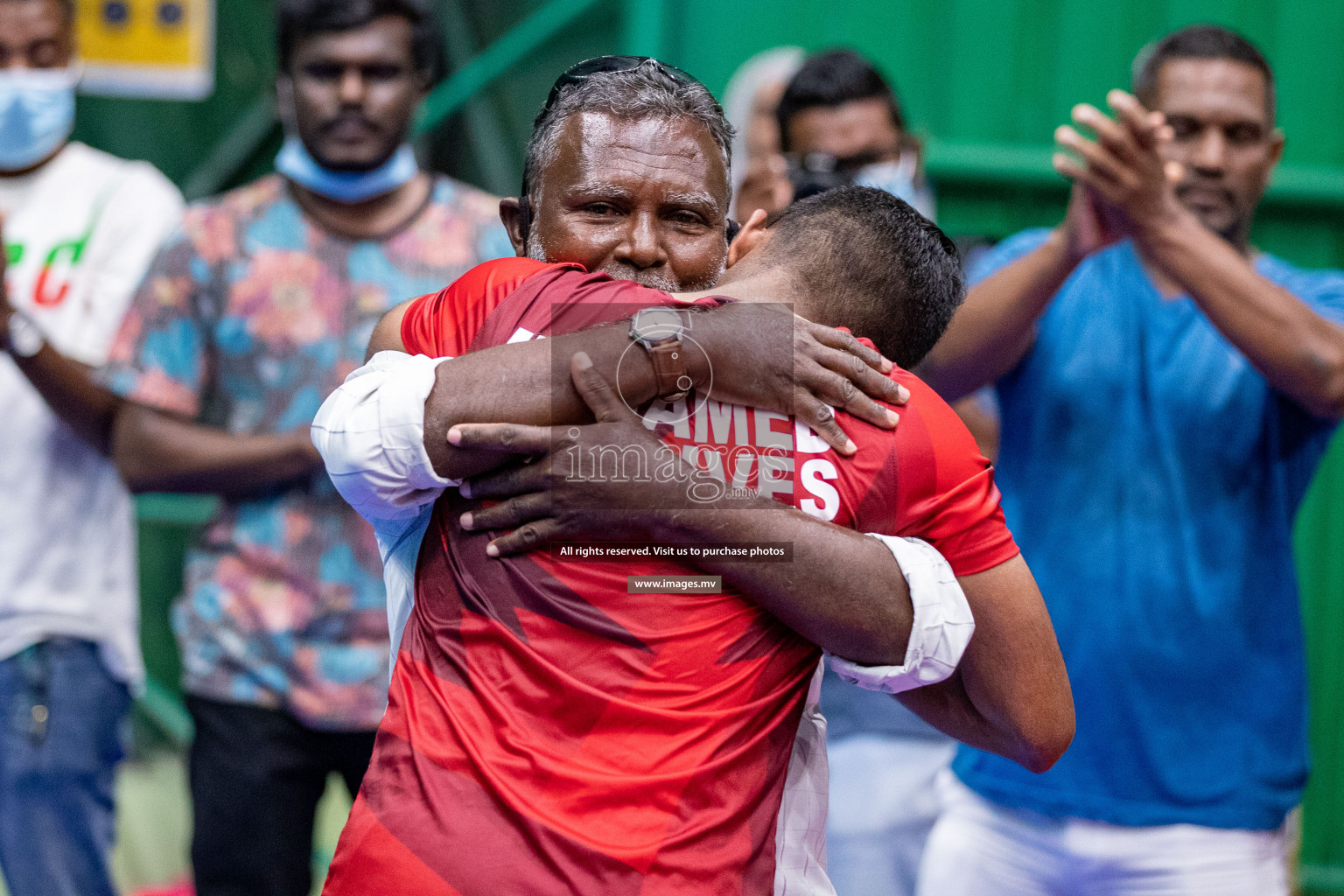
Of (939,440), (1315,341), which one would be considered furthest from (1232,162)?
(939,440)

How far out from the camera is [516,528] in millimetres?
1349

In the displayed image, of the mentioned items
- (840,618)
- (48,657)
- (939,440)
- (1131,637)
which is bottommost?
(48,657)

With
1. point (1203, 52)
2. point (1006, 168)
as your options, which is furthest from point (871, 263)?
point (1006, 168)

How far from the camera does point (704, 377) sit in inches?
53.0

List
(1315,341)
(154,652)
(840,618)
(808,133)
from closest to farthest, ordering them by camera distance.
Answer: (840,618) < (1315,341) < (808,133) < (154,652)

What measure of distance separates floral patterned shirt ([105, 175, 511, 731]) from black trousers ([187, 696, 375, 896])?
0.05 meters

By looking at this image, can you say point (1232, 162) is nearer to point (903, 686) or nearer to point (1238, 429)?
point (1238, 429)

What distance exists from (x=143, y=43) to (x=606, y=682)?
4.36 m

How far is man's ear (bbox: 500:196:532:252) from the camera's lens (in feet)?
5.75

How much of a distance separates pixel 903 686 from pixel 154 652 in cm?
466

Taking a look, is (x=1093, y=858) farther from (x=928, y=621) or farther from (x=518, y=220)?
(x=518, y=220)

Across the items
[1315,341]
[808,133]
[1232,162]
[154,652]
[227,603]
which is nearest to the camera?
[1315,341]

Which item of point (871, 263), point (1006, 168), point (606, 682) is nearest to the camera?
point (606, 682)

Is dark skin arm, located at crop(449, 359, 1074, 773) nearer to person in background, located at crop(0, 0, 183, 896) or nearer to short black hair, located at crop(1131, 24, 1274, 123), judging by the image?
short black hair, located at crop(1131, 24, 1274, 123)
